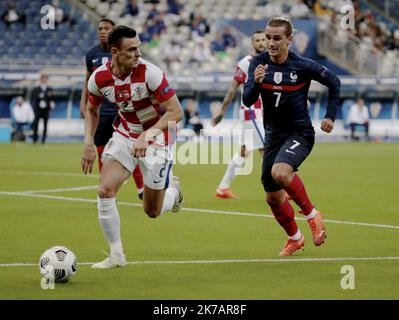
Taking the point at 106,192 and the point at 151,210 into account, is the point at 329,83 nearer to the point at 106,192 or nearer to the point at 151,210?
the point at 151,210

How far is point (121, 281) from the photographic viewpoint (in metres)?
8.82

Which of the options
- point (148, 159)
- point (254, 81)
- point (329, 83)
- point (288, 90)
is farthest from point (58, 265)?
point (329, 83)

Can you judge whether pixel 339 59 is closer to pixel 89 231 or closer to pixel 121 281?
pixel 89 231

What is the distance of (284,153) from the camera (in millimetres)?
10352

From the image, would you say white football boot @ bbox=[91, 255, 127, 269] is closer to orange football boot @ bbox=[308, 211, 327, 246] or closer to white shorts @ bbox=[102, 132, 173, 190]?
white shorts @ bbox=[102, 132, 173, 190]

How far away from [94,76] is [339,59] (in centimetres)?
3289

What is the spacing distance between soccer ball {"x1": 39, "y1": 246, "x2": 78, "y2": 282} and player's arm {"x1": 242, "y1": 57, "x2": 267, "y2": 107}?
262cm

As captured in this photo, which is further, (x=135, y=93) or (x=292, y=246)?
(x=292, y=246)

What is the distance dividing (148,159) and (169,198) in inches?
41.8

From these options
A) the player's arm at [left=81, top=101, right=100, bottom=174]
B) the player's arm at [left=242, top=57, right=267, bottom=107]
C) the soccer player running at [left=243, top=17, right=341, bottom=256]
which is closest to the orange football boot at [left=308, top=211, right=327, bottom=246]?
the soccer player running at [left=243, top=17, right=341, bottom=256]

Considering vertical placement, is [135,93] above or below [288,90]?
below

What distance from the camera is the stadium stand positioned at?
125 ft

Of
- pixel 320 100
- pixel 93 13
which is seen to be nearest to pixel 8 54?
pixel 93 13

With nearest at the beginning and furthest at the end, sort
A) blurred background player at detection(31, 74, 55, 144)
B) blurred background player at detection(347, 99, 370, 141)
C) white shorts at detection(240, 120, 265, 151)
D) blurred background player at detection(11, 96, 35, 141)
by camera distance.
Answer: white shorts at detection(240, 120, 265, 151)
blurred background player at detection(31, 74, 55, 144)
blurred background player at detection(11, 96, 35, 141)
blurred background player at detection(347, 99, 370, 141)
